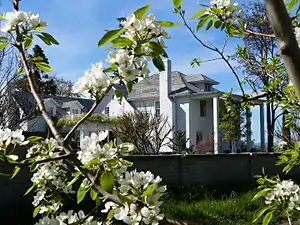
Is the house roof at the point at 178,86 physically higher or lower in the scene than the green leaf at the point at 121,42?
higher

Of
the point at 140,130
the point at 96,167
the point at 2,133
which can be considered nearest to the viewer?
the point at 96,167

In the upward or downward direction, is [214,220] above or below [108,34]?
below

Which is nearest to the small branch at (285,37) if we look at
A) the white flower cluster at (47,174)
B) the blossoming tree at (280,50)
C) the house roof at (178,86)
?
the blossoming tree at (280,50)

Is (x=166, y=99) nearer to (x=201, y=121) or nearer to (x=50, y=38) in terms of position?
(x=201, y=121)

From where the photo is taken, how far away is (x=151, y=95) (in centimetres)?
2722

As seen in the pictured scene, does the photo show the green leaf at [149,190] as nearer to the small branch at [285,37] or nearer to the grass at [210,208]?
the small branch at [285,37]

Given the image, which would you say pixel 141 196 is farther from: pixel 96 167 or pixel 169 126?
pixel 169 126

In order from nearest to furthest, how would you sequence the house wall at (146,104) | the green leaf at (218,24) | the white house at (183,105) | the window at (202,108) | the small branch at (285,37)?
the small branch at (285,37) → the green leaf at (218,24) → the white house at (183,105) → the window at (202,108) → the house wall at (146,104)

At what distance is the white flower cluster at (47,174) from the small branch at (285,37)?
984 mm

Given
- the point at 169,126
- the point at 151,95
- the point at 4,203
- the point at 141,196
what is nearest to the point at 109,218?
the point at 141,196

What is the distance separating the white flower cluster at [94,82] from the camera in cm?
112

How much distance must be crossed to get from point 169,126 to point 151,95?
445 centimetres

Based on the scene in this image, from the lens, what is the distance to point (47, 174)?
1489 millimetres

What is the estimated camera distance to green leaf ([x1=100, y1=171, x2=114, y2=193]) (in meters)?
0.96
